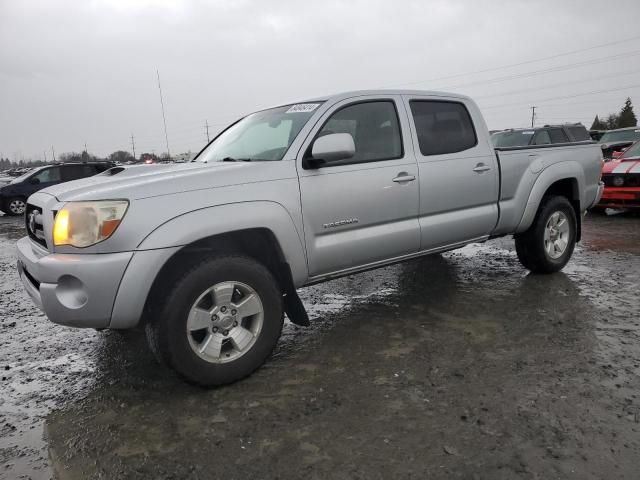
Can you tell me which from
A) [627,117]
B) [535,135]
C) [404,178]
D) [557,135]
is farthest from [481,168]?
[627,117]

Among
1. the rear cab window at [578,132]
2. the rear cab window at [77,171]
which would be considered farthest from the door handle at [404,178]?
the rear cab window at [77,171]

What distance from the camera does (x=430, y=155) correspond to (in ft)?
12.5

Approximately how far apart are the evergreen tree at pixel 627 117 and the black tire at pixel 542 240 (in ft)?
206

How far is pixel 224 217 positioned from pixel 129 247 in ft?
1.80

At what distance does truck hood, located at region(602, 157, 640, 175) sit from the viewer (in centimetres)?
834

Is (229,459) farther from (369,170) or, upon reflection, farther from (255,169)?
(369,170)

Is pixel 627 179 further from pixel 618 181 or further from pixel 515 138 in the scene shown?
pixel 515 138

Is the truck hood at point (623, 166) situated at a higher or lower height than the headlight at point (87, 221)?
lower

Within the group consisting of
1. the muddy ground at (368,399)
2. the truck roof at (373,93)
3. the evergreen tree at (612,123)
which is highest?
the evergreen tree at (612,123)

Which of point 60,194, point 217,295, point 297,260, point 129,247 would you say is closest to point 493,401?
point 297,260

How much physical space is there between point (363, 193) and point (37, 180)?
48.3 feet

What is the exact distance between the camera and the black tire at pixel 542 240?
4687mm

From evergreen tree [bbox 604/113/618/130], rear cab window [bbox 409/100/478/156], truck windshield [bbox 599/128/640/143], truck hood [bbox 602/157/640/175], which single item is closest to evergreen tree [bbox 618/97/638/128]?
evergreen tree [bbox 604/113/618/130]

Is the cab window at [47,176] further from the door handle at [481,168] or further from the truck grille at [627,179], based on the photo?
the truck grille at [627,179]
